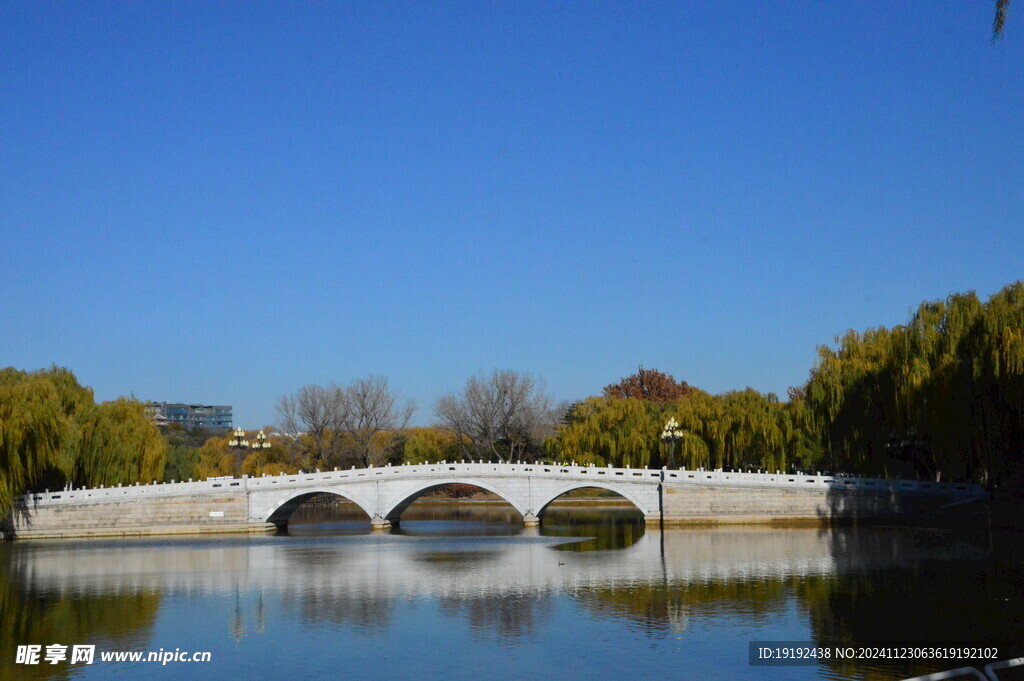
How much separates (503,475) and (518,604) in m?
20.1

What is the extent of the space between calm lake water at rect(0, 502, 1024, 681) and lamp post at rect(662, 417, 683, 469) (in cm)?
804

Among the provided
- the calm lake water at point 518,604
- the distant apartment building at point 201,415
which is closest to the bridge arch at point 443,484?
the calm lake water at point 518,604

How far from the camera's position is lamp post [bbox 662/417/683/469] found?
1563 inches

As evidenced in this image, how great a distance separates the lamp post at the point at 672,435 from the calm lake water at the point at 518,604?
8.04 m

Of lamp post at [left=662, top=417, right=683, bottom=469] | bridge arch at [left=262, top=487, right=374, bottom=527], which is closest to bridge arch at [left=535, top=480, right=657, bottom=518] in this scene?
lamp post at [left=662, top=417, right=683, bottom=469]

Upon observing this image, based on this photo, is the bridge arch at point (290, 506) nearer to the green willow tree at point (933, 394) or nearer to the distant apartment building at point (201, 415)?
the green willow tree at point (933, 394)

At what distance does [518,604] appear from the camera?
1911 cm

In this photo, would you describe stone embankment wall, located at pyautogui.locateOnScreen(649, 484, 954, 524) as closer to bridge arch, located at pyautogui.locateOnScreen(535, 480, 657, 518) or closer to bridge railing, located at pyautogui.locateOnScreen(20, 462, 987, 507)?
bridge railing, located at pyautogui.locateOnScreen(20, 462, 987, 507)

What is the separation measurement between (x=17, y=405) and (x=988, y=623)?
94.7 ft

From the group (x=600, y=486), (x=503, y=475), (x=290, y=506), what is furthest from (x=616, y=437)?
(x=290, y=506)

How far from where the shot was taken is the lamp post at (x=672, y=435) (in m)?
39.7

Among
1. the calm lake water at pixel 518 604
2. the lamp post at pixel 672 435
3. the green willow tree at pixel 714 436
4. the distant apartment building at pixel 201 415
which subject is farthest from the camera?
the distant apartment building at pixel 201 415

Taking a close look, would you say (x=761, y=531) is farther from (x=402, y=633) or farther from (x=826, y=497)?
(x=402, y=633)

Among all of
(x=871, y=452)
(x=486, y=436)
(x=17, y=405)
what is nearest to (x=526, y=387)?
(x=486, y=436)
